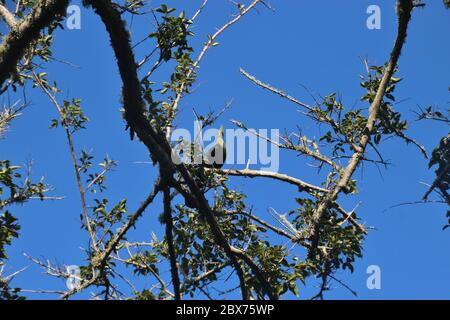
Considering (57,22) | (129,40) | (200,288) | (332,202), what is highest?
(57,22)

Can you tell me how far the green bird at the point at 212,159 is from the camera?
5.58 m

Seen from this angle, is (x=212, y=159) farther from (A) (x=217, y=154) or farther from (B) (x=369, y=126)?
(B) (x=369, y=126)

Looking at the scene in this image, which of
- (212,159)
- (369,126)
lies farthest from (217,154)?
(369,126)

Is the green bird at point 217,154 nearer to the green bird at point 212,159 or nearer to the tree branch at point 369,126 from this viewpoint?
the green bird at point 212,159

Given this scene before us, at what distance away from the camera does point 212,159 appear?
5648mm

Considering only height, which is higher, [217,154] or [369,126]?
[369,126]

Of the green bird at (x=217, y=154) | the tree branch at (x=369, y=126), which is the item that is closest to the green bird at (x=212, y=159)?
the green bird at (x=217, y=154)

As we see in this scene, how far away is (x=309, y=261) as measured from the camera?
5645 millimetres

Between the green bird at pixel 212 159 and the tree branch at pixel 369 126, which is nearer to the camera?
the tree branch at pixel 369 126
